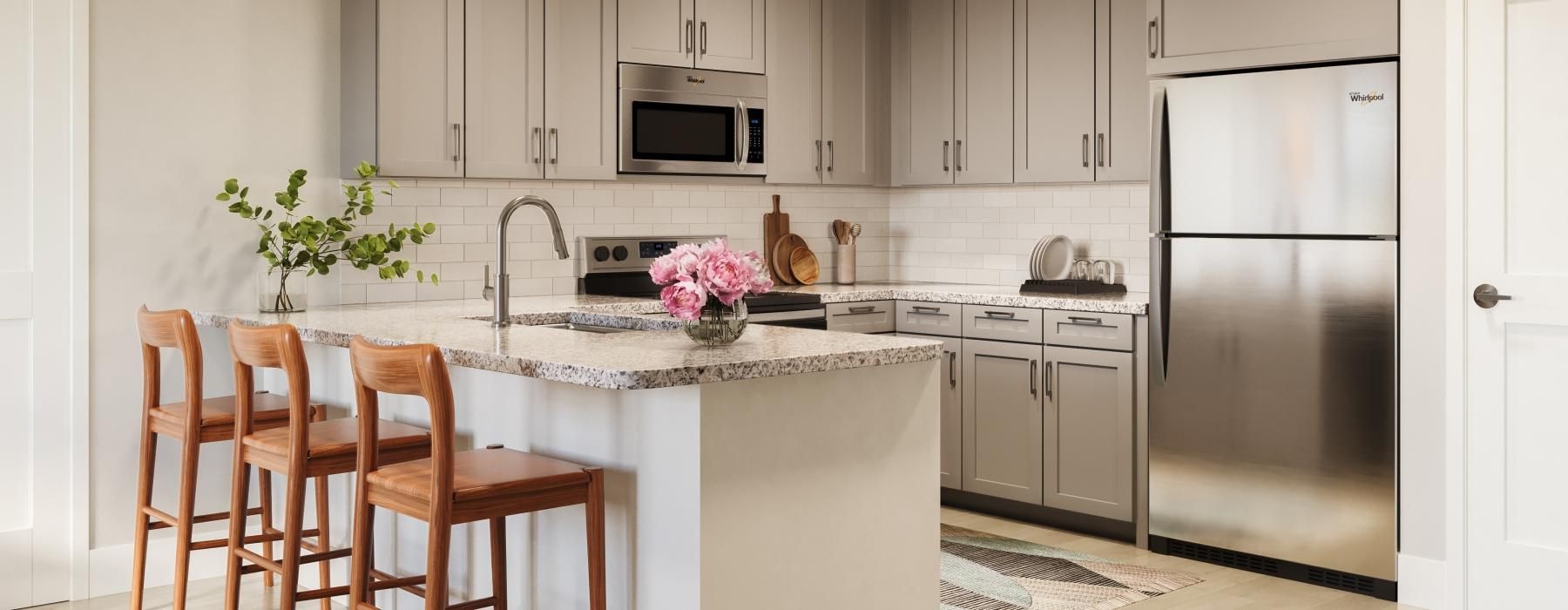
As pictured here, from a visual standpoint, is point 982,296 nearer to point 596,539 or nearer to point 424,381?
point 596,539

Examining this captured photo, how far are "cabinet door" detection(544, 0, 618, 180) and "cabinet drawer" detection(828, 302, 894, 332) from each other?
1079mm

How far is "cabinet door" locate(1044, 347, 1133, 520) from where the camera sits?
4.83 m

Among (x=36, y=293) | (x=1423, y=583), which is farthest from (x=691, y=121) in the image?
(x=1423, y=583)

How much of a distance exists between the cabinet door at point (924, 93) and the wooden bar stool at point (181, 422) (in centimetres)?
308

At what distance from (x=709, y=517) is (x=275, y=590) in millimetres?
2273

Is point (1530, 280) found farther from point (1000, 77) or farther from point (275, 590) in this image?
point (275, 590)

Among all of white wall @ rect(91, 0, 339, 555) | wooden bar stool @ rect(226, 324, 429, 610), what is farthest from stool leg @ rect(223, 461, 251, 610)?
white wall @ rect(91, 0, 339, 555)

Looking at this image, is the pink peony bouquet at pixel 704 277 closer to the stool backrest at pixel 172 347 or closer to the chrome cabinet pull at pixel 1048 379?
the stool backrest at pixel 172 347

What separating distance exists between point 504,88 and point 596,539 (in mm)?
2516

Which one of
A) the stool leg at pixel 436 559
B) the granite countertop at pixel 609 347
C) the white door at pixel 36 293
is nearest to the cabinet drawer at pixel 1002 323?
the granite countertop at pixel 609 347

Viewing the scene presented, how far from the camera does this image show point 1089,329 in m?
4.91

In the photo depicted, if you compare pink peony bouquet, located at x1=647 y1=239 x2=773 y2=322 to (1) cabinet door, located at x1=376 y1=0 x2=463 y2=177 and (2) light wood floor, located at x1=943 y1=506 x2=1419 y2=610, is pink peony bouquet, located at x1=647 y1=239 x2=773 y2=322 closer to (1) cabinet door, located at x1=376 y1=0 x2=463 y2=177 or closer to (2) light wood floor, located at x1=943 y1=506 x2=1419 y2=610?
(2) light wood floor, located at x1=943 y1=506 x2=1419 y2=610

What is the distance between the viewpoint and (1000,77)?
5.59m

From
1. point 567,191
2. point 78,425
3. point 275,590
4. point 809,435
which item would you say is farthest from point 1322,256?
point 78,425
